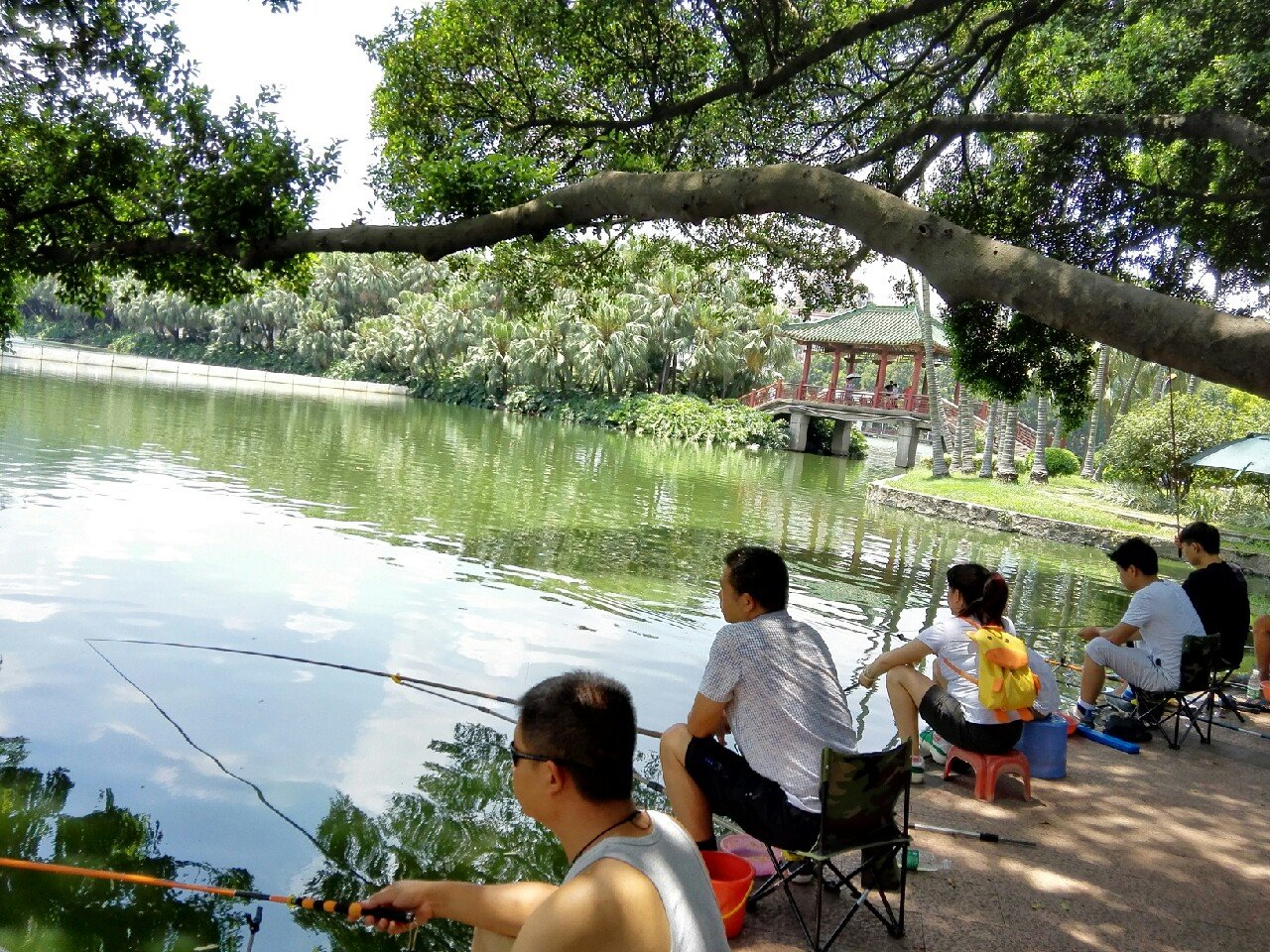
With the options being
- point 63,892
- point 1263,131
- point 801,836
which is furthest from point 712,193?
point 1263,131

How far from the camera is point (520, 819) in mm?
4934

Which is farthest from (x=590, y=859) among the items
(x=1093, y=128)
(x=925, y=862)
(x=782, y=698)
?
(x=1093, y=128)

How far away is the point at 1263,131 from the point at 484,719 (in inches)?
289

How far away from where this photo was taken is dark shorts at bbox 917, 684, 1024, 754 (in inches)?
179

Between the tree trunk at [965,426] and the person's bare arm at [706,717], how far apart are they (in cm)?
2830

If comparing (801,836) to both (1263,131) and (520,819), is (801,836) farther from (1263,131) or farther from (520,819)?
(1263,131)

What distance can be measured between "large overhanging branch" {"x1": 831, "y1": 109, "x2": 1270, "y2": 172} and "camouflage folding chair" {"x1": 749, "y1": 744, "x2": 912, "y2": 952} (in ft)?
14.7

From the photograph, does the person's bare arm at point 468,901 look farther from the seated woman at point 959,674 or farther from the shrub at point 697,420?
the shrub at point 697,420

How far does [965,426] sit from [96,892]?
29.6m

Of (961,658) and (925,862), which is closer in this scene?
(925,862)

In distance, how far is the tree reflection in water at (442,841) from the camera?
4.03 meters

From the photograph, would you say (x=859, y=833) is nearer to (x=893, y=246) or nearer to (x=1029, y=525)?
(x=893, y=246)

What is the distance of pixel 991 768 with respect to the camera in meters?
4.66

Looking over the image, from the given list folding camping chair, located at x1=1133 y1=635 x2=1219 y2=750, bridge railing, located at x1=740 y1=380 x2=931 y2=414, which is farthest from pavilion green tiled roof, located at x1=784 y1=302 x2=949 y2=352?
folding camping chair, located at x1=1133 y1=635 x2=1219 y2=750
